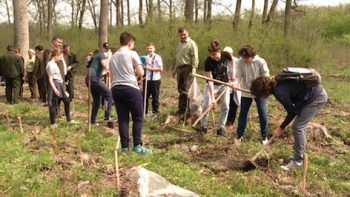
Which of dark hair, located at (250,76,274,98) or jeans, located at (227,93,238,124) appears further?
jeans, located at (227,93,238,124)

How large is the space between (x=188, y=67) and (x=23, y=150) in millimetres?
3929

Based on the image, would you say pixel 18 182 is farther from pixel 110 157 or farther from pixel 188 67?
pixel 188 67

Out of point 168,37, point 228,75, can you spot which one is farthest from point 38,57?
point 168,37

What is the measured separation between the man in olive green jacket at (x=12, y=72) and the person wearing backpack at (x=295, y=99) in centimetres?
799

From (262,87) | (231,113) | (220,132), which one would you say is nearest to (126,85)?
(262,87)

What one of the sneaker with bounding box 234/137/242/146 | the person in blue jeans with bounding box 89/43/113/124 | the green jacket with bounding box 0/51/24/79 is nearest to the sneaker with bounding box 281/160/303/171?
the sneaker with bounding box 234/137/242/146

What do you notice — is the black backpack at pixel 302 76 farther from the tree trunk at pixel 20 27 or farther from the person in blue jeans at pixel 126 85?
the tree trunk at pixel 20 27

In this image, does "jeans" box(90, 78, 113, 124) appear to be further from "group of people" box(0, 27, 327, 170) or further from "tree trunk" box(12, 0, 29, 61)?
"tree trunk" box(12, 0, 29, 61)

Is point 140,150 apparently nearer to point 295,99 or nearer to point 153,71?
point 295,99

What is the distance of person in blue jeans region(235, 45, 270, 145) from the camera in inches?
309

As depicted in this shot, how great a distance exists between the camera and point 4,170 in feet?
19.5

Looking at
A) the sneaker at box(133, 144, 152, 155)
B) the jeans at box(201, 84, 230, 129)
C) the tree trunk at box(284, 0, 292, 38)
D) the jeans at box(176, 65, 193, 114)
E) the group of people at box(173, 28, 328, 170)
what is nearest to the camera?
the group of people at box(173, 28, 328, 170)

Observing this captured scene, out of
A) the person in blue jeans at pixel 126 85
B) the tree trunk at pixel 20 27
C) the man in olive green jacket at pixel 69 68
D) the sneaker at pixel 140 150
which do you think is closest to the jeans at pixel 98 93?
the person in blue jeans at pixel 126 85

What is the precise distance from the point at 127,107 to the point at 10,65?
6570 mm
